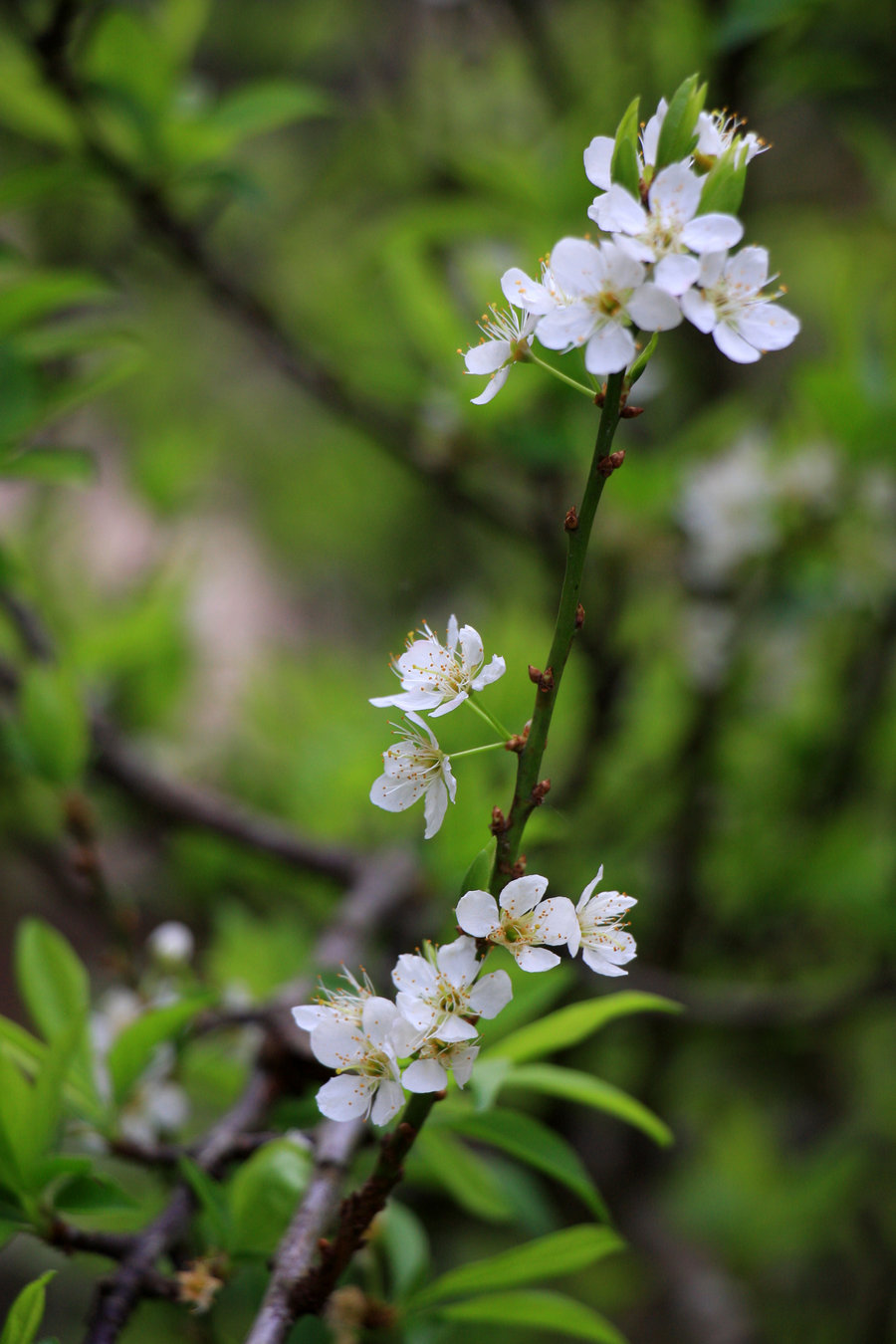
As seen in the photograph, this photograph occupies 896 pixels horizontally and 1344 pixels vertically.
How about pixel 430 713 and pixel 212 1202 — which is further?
pixel 212 1202

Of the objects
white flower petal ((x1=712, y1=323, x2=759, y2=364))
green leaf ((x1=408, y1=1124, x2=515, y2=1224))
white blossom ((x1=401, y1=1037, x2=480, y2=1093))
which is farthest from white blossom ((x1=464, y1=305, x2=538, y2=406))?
green leaf ((x1=408, y1=1124, x2=515, y2=1224))

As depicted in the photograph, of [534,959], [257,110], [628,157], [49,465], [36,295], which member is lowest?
[534,959]

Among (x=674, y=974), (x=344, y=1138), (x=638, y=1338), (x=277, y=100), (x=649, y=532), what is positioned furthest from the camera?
(x=638, y=1338)

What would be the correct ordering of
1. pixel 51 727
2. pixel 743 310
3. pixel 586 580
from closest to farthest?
1. pixel 743 310
2. pixel 51 727
3. pixel 586 580

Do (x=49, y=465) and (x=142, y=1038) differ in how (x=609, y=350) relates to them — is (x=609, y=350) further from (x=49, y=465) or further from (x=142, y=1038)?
(x=49, y=465)

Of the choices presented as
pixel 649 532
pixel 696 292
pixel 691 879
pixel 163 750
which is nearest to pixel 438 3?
pixel 649 532

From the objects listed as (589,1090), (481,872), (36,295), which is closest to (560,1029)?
(589,1090)

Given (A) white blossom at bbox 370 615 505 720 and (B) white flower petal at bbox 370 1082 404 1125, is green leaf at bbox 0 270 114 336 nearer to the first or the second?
(A) white blossom at bbox 370 615 505 720

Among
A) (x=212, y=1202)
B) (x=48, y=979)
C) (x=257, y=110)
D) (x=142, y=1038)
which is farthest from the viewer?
(x=257, y=110)

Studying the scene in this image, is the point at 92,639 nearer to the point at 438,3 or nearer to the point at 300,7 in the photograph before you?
the point at 438,3
